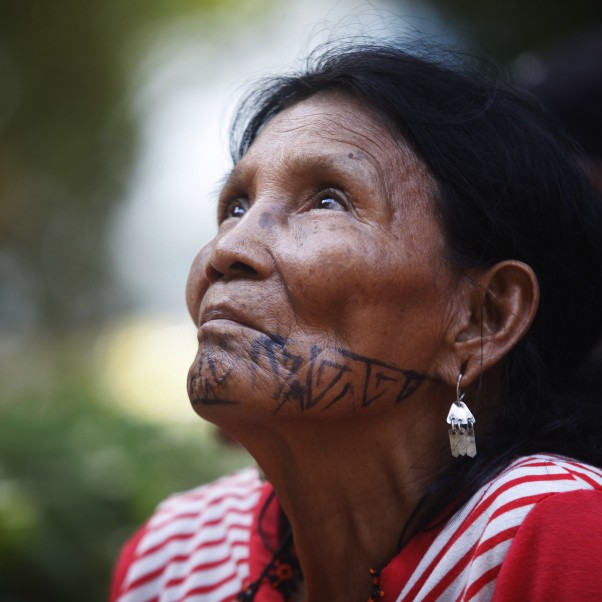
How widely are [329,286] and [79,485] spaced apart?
222 centimetres

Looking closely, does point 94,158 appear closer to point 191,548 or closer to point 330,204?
point 191,548

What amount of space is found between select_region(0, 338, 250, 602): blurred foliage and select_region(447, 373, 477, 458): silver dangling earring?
6.88 feet

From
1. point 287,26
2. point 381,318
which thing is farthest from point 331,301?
point 287,26

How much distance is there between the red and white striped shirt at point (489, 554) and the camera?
1518mm

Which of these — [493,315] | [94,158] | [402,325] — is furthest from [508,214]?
[94,158]

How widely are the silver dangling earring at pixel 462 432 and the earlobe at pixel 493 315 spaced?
0.10 m

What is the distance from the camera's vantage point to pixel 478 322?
198 centimetres

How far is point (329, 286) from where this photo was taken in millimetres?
1812

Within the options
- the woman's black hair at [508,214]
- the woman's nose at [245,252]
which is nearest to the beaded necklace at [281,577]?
the woman's black hair at [508,214]

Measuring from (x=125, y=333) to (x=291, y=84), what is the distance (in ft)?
18.0

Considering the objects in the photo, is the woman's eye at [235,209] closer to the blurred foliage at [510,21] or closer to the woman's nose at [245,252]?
the woman's nose at [245,252]

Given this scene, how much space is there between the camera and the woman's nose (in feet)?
6.07

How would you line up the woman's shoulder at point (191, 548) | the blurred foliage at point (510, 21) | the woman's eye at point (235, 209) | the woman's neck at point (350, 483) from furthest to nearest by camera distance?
the blurred foliage at point (510, 21), the woman's shoulder at point (191, 548), the woman's eye at point (235, 209), the woman's neck at point (350, 483)

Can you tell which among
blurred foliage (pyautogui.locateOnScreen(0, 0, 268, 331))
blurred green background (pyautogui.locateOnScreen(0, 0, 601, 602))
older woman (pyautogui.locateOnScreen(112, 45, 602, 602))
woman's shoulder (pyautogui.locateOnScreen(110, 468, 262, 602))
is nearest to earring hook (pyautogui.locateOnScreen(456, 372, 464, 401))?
older woman (pyautogui.locateOnScreen(112, 45, 602, 602))
